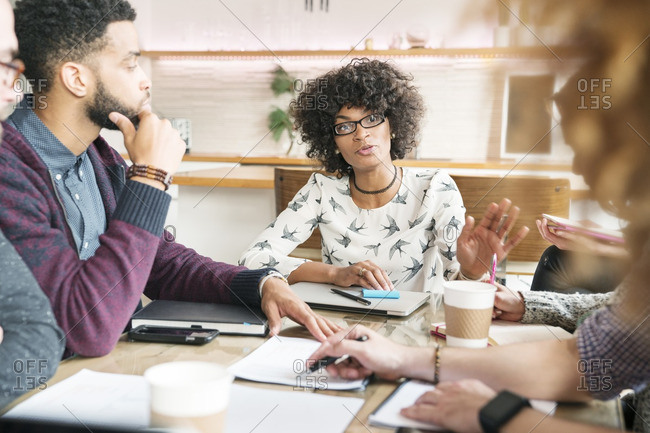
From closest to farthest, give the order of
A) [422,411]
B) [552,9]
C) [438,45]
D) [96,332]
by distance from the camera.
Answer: [552,9] → [422,411] → [96,332] → [438,45]

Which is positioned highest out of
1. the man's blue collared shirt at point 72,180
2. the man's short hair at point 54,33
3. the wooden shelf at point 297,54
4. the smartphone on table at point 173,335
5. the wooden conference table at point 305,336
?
the wooden shelf at point 297,54

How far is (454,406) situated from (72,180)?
566 millimetres

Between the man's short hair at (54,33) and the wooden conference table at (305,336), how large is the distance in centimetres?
32

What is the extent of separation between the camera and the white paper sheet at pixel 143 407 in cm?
44

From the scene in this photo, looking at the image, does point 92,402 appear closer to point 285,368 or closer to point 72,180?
point 285,368

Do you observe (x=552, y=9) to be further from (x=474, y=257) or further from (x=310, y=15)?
(x=310, y=15)

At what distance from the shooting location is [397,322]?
0.78 meters

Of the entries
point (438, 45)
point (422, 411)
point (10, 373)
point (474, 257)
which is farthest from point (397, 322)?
point (438, 45)

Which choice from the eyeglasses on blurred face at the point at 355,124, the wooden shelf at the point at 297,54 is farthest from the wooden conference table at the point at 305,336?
the wooden shelf at the point at 297,54

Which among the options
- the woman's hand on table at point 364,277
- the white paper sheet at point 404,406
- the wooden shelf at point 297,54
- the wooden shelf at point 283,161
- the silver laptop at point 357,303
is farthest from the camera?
the wooden shelf at point 297,54

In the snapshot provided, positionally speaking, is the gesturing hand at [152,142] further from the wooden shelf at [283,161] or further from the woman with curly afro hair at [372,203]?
Answer: the wooden shelf at [283,161]

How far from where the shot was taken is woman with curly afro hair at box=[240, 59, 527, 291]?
4.00ft

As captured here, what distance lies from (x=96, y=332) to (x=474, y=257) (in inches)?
21.4

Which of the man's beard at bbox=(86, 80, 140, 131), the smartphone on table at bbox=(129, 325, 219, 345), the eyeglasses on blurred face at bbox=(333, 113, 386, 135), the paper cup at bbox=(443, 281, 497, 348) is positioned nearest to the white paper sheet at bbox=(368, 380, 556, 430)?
the paper cup at bbox=(443, 281, 497, 348)
